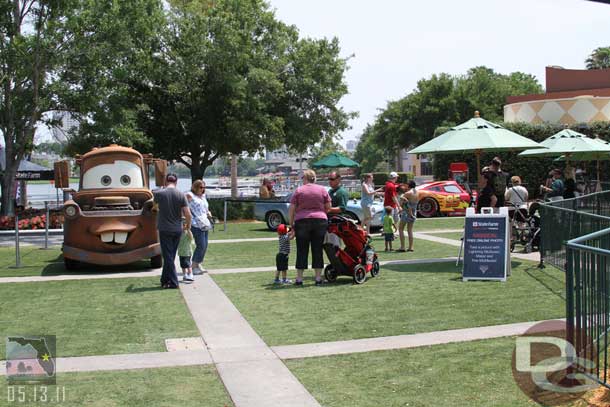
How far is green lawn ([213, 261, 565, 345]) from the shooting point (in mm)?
8250

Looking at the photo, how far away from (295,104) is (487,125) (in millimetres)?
19387

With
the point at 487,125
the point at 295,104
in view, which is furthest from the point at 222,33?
the point at 487,125

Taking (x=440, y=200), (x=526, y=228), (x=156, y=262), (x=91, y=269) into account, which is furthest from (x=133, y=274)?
(x=440, y=200)

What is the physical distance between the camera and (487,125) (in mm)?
14234

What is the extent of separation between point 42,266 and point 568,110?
30.7m

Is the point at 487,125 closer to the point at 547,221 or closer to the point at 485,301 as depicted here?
the point at 547,221

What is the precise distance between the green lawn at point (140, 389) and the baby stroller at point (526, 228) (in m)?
10.2

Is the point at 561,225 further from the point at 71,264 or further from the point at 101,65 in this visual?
the point at 101,65

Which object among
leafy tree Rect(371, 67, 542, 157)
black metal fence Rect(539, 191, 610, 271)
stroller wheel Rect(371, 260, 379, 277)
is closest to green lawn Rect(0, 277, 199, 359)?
stroller wheel Rect(371, 260, 379, 277)

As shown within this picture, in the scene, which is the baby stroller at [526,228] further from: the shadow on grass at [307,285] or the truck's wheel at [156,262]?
the truck's wheel at [156,262]

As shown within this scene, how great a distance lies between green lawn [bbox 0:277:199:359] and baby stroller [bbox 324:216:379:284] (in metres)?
2.58

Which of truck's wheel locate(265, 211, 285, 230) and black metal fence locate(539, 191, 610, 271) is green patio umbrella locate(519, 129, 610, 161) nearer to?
black metal fence locate(539, 191, 610, 271)

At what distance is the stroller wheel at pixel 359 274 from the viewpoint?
11.4m

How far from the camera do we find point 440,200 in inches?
1073
